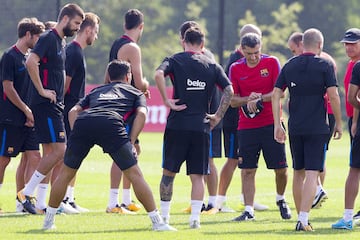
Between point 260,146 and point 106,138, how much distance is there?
103 inches

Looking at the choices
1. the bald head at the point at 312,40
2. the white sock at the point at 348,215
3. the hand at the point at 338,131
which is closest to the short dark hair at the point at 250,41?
the bald head at the point at 312,40

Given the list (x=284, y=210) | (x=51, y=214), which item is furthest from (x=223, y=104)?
(x=51, y=214)

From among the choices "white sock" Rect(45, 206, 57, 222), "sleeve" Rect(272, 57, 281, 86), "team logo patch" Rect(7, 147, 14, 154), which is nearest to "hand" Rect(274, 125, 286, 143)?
"sleeve" Rect(272, 57, 281, 86)

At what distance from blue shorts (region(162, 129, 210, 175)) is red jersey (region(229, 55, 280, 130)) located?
1.27 m

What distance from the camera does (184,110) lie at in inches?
466

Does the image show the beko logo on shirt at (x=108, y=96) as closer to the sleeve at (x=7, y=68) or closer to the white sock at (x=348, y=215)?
the sleeve at (x=7, y=68)

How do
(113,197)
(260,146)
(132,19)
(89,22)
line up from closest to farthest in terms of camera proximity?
(260,146) → (113,197) → (132,19) → (89,22)

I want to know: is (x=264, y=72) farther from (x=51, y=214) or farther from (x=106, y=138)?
(x=51, y=214)

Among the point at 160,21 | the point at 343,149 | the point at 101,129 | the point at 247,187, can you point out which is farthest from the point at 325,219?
the point at 160,21

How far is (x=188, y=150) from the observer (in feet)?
39.3

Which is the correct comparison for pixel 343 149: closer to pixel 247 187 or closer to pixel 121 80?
pixel 247 187

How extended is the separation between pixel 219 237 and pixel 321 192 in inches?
156

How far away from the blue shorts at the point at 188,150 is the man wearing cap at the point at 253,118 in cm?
114

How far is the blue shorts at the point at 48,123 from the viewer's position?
13.2 metres
